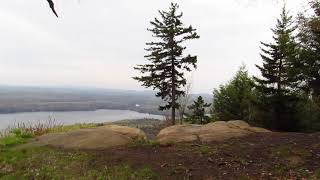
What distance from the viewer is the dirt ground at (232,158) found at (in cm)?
1089

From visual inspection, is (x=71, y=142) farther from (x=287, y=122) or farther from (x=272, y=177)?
(x=287, y=122)

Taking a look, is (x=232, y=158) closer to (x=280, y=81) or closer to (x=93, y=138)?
(x=93, y=138)

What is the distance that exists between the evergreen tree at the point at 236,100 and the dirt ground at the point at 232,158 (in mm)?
17248

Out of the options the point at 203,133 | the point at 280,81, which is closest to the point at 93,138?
the point at 203,133

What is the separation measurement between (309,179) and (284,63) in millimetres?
20710

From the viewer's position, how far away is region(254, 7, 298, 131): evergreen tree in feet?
93.4

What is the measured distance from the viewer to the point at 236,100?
32.2 meters

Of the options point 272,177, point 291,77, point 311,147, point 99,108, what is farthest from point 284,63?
point 99,108

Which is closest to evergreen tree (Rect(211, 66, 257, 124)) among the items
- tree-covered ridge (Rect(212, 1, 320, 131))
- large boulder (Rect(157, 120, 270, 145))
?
tree-covered ridge (Rect(212, 1, 320, 131))

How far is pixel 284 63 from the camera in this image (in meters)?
29.8

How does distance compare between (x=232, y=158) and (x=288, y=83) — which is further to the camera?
(x=288, y=83)

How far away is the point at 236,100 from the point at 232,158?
67.4 ft

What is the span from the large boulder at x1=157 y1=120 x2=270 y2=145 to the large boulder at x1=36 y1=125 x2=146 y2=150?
51.7 inches

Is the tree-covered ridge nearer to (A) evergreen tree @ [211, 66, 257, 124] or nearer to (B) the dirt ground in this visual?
(A) evergreen tree @ [211, 66, 257, 124]
